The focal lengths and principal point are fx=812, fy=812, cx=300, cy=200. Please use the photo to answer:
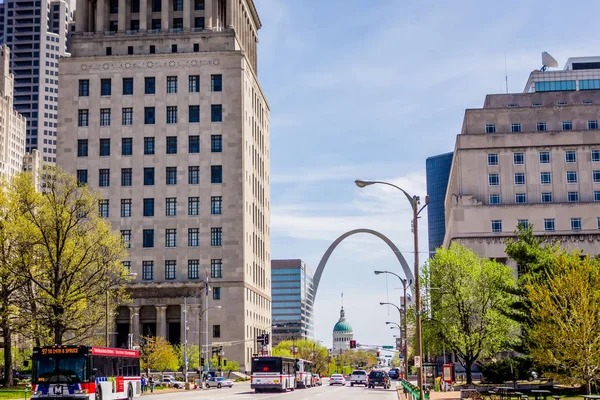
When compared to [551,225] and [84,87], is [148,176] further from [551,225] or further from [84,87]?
[551,225]

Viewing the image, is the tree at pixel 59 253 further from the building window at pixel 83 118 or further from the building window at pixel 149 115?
the building window at pixel 83 118

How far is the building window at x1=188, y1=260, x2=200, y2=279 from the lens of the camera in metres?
120

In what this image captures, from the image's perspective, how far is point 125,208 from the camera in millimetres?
123062

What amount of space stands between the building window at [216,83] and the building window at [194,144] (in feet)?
25.9

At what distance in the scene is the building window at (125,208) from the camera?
122688mm

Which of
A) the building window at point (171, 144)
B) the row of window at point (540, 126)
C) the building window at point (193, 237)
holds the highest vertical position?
the row of window at point (540, 126)

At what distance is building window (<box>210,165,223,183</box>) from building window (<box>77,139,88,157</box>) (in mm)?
19912

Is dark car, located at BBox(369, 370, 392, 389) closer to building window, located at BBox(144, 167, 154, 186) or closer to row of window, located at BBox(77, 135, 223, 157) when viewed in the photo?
row of window, located at BBox(77, 135, 223, 157)

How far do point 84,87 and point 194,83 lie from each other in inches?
690

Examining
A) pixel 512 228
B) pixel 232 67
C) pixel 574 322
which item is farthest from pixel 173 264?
pixel 574 322

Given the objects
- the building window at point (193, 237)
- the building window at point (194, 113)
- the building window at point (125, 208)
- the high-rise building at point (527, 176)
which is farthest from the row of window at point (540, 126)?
the building window at point (125, 208)

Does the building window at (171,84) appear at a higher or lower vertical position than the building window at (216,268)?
higher

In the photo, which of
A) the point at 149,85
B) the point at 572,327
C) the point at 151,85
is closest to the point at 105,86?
Result: the point at 149,85

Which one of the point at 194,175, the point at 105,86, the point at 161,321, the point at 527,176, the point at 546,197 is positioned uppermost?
the point at 105,86
